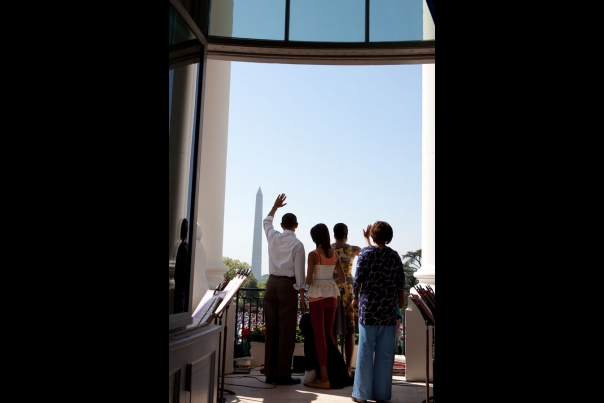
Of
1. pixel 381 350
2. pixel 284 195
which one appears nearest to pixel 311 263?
pixel 284 195

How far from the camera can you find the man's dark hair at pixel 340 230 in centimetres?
745

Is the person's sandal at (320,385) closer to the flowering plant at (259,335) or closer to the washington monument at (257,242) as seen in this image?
the flowering plant at (259,335)

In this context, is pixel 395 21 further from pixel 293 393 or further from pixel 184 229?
pixel 293 393

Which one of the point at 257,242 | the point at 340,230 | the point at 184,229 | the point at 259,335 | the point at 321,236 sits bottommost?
the point at 259,335

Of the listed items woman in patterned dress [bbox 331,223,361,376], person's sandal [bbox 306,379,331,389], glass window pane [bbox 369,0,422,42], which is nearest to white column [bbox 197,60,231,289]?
woman in patterned dress [bbox 331,223,361,376]

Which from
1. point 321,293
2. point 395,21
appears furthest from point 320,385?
point 395,21

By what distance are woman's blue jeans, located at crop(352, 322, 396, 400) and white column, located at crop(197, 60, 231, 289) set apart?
319 cm

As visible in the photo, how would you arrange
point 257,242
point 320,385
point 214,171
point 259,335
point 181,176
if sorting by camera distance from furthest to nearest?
point 257,242 → point 214,171 → point 259,335 → point 320,385 → point 181,176

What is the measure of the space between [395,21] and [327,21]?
21.6 inches

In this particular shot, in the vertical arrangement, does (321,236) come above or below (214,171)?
below

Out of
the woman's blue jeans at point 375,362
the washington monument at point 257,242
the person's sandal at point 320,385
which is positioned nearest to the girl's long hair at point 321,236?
the woman's blue jeans at point 375,362

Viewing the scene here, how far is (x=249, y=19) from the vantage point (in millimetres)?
4672
